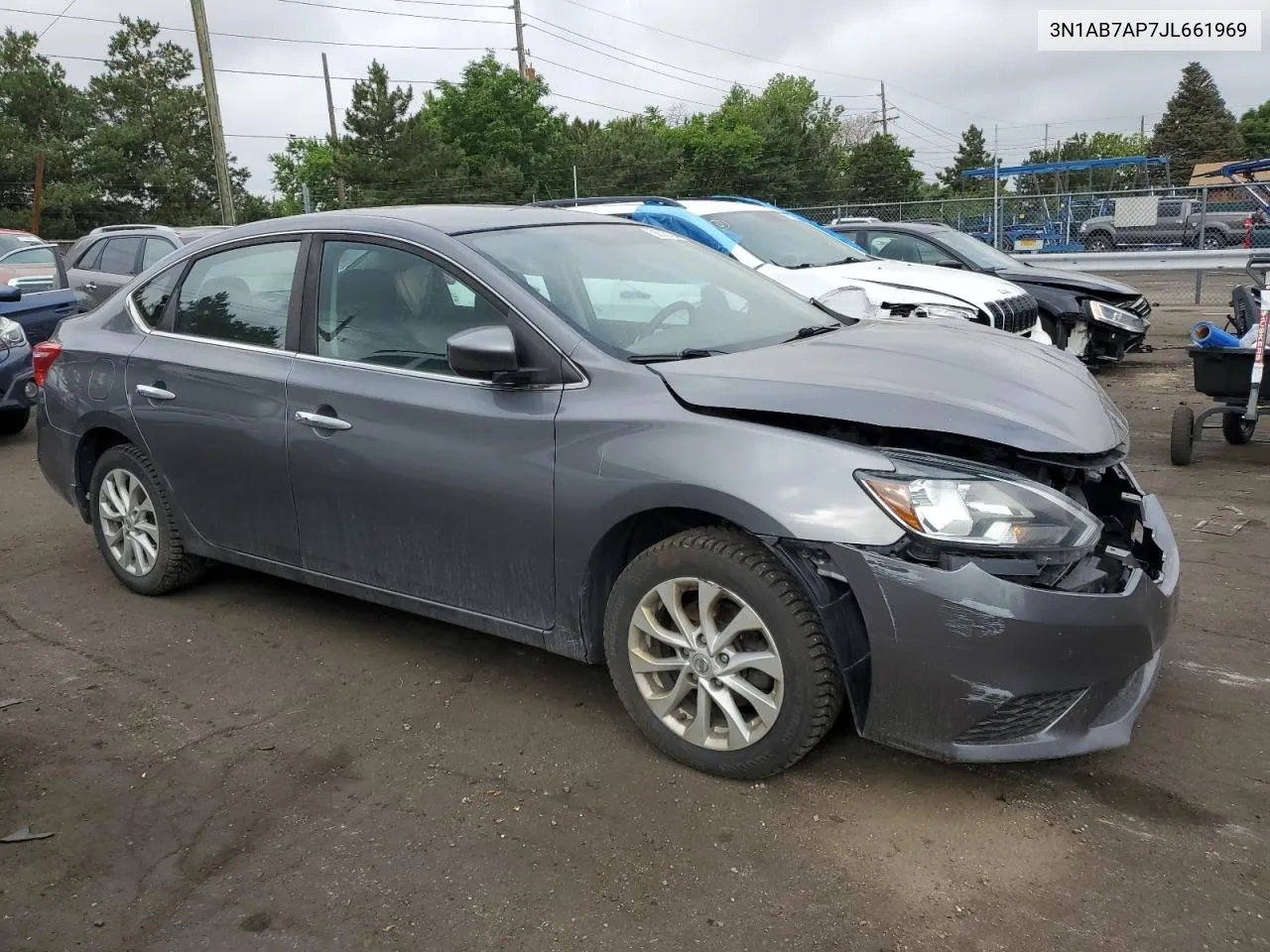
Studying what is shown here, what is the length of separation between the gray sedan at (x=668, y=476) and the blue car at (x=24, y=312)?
190 inches

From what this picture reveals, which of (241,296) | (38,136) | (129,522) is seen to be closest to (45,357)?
(129,522)

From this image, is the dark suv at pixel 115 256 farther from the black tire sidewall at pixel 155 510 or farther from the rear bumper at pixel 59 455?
the black tire sidewall at pixel 155 510

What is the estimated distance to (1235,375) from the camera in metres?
6.57

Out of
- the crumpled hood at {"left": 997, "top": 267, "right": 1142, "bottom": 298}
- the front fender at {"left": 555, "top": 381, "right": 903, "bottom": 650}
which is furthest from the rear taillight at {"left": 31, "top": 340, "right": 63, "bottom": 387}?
the crumpled hood at {"left": 997, "top": 267, "right": 1142, "bottom": 298}

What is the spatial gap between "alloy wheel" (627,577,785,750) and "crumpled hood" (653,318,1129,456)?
57 cm

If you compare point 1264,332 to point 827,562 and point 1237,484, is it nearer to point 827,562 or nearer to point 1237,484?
point 1237,484

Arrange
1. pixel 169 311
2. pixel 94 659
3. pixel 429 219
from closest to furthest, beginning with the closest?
pixel 429 219
pixel 94 659
pixel 169 311

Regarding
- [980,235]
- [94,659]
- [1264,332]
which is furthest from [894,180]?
[94,659]

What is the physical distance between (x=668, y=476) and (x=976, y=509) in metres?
0.83

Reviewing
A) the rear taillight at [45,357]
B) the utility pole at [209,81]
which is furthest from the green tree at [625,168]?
the rear taillight at [45,357]

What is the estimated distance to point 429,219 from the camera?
3.92 m

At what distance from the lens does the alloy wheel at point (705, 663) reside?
2969 mm

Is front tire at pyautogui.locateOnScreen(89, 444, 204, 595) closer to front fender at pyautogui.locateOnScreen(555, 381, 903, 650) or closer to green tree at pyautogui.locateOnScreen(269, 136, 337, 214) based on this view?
front fender at pyautogui.locateOnScreen(555, 381, 903, 650)

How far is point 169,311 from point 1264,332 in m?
5.99
